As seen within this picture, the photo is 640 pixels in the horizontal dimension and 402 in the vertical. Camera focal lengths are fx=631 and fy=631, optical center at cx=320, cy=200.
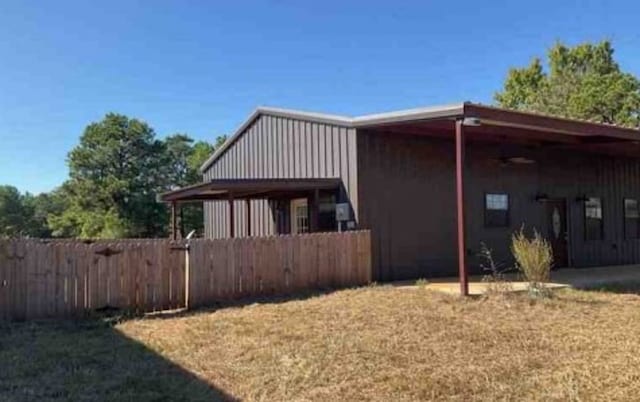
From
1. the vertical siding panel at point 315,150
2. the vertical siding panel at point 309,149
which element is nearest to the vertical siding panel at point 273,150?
the vertical siding panel at point 309,149

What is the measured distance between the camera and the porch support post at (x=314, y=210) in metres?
13.7

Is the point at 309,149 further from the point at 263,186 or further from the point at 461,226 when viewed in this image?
the point at 461,226

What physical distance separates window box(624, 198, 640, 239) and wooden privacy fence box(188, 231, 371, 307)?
1088 cm

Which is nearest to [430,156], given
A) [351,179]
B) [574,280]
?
[351,179]

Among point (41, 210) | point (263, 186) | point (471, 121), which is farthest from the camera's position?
point (41, 210)

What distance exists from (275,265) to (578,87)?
107 feet

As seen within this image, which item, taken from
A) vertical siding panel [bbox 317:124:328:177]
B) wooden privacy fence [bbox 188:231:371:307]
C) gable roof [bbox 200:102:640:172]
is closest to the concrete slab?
wooden privacy fence [bbox 188:231:371:307]

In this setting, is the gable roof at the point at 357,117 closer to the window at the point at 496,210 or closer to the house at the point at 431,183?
the house at the point at 431,183

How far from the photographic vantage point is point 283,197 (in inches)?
623

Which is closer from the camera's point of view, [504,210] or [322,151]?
[322,151]

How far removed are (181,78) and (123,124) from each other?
51.9ft

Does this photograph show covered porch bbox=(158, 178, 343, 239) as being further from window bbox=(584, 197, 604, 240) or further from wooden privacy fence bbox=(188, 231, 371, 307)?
window bbox=(584, 197, 604, 240)

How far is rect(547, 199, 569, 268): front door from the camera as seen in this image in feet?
56.1

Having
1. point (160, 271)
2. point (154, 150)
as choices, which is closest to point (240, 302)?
point (160, 271)
